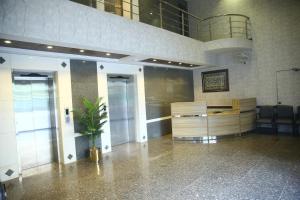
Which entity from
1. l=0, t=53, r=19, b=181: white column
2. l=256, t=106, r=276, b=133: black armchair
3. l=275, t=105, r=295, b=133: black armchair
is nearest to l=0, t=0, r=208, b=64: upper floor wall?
l=0, t=53, r=19, b=181: white column

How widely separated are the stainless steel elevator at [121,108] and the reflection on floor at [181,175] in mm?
1242

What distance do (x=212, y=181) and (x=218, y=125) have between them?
12.7ft

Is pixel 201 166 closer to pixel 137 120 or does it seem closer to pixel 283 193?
pixel 283 193

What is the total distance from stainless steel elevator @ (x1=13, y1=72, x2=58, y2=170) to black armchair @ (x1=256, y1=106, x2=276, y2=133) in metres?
7.44

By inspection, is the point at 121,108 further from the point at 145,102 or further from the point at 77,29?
the point at 77,29

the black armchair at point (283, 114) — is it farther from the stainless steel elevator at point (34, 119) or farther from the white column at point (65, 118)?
the stainless steel elevator at point (34, 119)

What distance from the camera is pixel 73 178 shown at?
5137 millimetres

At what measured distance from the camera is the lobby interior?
436cm

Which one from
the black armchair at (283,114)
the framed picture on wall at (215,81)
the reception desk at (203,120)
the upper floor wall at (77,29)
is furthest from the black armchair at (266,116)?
the upper floor wall at (77,29)

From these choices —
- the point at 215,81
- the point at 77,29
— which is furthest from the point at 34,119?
the point at 215,81

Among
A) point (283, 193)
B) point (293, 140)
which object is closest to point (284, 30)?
point (293, 140)

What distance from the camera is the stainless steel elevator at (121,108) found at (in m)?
8.07

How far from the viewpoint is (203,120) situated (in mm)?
7910

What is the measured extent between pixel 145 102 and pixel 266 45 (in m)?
5.44
